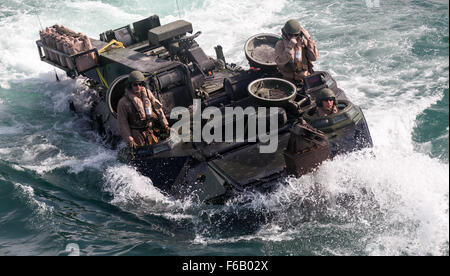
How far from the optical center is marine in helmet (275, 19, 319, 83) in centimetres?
1054

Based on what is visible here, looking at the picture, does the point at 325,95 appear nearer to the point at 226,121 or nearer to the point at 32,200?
the point at 226,121

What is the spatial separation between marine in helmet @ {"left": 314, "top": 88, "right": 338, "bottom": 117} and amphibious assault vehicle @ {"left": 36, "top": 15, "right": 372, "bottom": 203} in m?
0.16

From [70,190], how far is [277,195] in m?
4.15

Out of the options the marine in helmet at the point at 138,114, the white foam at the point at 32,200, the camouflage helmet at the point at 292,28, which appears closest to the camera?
the white foam at the point at 32,200

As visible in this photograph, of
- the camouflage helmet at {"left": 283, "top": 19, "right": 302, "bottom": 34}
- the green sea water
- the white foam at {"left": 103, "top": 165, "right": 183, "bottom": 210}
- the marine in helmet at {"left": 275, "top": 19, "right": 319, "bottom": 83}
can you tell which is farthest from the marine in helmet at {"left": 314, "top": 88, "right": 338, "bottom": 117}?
the white foam at {"left": 103, "top": 165, "right": 183, "bottom": 210}

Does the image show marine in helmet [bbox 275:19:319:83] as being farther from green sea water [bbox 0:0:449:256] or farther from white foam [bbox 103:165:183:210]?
white foam [bbox 103:165:183:210]

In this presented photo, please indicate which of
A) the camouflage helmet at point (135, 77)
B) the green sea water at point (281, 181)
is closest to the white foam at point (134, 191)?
the green sea water at point (281, 181)

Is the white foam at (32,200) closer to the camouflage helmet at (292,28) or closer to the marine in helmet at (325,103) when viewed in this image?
the marine in helmet at (325,103)

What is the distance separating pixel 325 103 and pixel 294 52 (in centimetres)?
162

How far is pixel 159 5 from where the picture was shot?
2169 cm

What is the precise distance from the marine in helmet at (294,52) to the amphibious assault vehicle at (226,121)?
334 millimetres

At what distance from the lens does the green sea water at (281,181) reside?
7961 millimetres

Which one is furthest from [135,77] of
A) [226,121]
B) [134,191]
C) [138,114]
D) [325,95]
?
[325,95]
